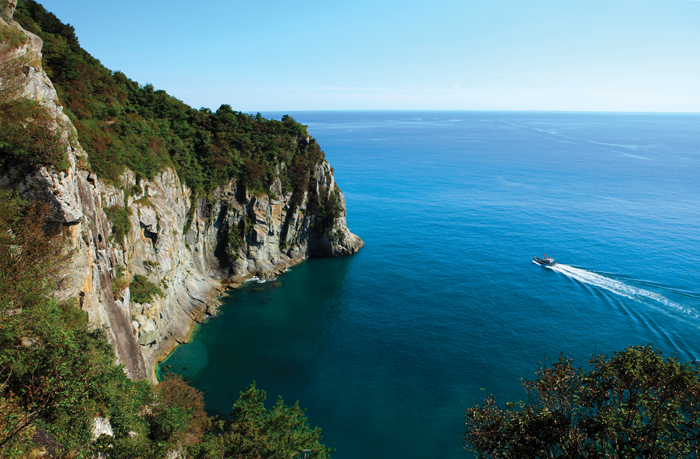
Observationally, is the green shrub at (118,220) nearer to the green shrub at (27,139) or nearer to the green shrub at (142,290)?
the green shrub at (142,290)

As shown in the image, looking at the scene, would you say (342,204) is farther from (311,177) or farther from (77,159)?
(77,159)

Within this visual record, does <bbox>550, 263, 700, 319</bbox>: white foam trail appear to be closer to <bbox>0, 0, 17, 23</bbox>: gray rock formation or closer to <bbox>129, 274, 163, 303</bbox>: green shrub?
<bbox>129, 274, 163, 303</bbox>: green shrub

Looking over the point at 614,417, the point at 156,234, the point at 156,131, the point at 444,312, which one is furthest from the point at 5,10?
the point at 444,312

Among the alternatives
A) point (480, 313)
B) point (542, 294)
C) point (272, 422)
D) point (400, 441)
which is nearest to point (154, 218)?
point (272, 422)

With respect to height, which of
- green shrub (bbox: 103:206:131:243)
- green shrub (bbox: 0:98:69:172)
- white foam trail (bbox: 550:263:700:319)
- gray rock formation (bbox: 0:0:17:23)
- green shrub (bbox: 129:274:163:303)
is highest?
gray rock formation (bbox: 0:0:17:23)

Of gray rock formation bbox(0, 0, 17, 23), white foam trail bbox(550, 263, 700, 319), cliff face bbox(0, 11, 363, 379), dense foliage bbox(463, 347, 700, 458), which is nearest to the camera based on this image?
dense foliage bbox(463, 347, 700, 458)

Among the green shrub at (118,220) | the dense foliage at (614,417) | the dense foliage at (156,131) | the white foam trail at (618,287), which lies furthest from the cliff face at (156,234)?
the white foam trail at (618,287)

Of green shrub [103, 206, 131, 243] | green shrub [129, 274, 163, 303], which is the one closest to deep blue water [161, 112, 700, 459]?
green shrub [129, 274, 163, 303]
